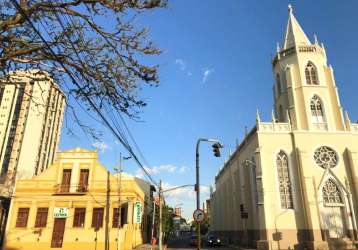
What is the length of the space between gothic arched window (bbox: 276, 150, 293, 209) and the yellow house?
14.3 metres

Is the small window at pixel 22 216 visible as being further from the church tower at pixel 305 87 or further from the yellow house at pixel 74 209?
the church tower at pixel 305 87

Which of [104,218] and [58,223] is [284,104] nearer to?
[104,218]

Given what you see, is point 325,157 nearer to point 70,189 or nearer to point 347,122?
point 347,122

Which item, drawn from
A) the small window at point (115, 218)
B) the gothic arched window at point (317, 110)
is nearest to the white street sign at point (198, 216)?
the small window at point (115, 218)

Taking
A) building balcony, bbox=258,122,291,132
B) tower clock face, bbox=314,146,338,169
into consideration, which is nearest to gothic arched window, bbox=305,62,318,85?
building balcony, bbox=258,122,291,132

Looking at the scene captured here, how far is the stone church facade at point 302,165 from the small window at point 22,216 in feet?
69.4

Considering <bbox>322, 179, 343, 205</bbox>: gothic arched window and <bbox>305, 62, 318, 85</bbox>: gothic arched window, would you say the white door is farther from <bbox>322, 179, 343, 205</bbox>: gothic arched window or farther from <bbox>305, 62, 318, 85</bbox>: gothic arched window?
<bbox>305, 62, 318, 85</bbox>: gothic arched window

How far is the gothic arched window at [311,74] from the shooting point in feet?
116

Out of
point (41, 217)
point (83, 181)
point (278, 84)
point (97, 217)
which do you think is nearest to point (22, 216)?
point (41, 217)

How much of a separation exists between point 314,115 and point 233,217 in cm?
1961

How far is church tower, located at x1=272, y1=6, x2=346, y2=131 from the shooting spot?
33.3 metres

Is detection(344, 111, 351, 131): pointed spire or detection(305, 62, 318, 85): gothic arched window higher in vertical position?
detection(305, 62, 318, 85): gothic arched window

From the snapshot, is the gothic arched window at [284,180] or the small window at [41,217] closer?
the small window at [41,217]

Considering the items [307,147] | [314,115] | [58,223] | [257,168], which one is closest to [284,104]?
[314,115]
